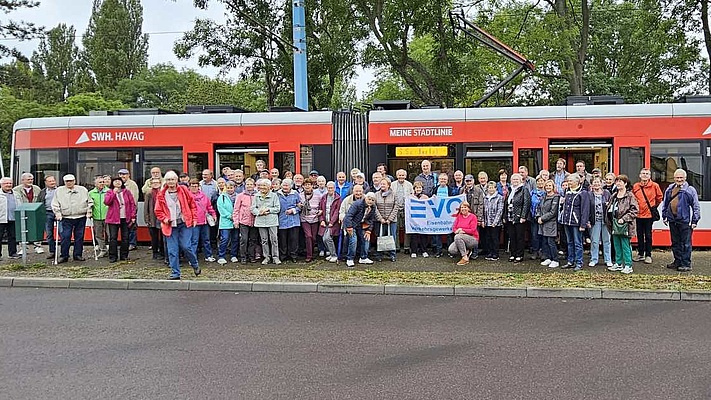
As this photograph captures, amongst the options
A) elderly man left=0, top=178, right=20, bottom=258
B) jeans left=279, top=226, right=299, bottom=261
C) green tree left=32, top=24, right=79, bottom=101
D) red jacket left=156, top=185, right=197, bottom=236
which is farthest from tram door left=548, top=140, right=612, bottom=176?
green tree left=32, top=24, right=79, bottom=101

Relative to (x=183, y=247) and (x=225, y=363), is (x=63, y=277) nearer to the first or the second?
(x=183, y=247)

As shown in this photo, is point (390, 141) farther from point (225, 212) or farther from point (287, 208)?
point (225, 212)

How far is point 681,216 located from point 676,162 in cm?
257

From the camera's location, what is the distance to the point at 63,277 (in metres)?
10.9

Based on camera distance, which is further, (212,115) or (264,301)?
(212,115)

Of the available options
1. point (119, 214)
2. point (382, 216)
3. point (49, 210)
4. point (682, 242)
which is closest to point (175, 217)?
point (119, 214)

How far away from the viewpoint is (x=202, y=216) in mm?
12055

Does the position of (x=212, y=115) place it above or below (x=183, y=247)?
above

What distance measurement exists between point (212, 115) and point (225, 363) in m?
9.43

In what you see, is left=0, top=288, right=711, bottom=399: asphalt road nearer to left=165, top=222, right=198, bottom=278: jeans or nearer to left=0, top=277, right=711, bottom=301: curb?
left=0, top=277, right=711, bottom=301: curb

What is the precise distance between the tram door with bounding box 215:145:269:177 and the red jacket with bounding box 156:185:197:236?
3957 millimetres

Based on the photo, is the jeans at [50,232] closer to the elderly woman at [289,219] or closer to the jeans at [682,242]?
the elderly woman at [289,219]

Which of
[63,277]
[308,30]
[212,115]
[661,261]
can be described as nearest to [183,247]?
[63,277]

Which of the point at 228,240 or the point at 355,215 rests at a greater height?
the point at 355,215
